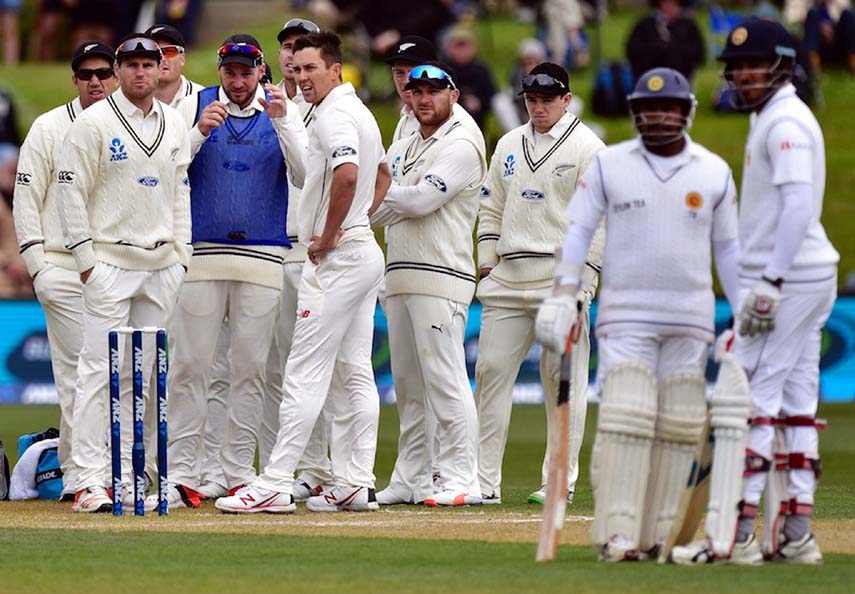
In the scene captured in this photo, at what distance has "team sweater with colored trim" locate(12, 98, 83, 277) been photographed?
10875 mm

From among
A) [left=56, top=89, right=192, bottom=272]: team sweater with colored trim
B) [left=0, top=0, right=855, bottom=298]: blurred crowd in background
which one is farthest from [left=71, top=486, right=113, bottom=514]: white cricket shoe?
[left=0, top=0, right=855, bottom=298]: blurred crowd in background

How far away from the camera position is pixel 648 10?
29156 mm

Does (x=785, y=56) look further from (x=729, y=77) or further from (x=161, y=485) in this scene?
(x=161, y=485)

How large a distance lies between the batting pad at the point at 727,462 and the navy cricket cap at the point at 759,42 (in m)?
1.41

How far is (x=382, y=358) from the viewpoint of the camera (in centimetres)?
1820

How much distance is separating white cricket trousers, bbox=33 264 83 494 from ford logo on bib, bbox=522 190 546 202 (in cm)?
264

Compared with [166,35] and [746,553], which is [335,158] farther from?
[746,553]

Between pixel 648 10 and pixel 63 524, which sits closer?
pixel 63 524

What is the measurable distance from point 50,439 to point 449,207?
2821mm

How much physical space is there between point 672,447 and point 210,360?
3561 mm

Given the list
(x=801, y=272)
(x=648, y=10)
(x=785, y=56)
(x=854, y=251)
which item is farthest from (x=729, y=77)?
(x=648, y=10)

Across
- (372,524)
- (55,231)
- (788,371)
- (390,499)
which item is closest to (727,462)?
(788,371)

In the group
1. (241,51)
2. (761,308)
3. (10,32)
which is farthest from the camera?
(10,32)

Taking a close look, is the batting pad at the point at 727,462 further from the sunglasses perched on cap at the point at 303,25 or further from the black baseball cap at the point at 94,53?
the black baseball cap at the point at 94,53
